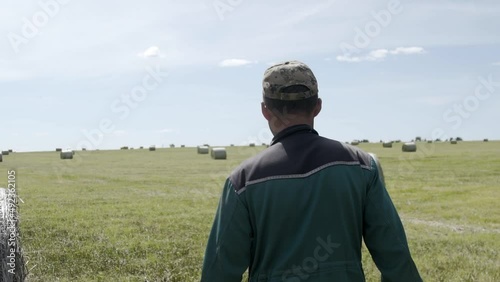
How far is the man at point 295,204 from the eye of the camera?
10.3 feet

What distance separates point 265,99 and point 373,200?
0.92m

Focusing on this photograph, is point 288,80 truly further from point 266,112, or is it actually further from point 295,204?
point 295,204

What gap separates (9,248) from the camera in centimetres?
768

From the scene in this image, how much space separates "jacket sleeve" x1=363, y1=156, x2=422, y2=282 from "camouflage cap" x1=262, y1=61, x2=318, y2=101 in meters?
0.63

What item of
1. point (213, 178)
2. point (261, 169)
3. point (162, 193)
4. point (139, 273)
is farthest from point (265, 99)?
point (213, 178)

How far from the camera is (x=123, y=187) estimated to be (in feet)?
78.9

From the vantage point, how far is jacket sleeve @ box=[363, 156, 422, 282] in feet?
11.0

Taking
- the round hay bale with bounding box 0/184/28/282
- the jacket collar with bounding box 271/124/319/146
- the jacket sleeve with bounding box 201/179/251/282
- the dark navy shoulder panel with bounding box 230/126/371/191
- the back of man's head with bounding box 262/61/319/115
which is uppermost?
the back of man's head with bounding box 262/61/319/115

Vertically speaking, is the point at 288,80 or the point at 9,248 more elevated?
the point at 288,80

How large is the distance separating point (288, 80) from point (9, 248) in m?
6.08

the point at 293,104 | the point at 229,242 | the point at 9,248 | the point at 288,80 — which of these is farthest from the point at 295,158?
the point at 9,248

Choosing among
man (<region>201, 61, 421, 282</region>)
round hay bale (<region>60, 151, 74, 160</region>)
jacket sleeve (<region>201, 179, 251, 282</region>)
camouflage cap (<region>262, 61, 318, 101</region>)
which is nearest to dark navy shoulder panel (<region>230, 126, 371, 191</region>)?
man (<region>201, 61, 421, 282</region>)

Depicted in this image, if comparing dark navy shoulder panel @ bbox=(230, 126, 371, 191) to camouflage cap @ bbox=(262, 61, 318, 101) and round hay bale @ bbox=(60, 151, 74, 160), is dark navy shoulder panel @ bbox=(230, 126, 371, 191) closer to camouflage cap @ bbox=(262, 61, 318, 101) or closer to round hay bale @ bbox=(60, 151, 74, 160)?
camouflage cap @ bbox=(262, 61, 318, 101)

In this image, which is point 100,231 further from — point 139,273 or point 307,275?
point 307,275
